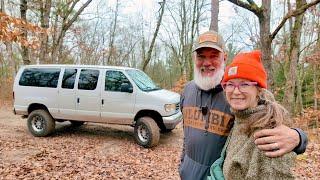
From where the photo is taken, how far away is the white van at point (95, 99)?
8.33 meters

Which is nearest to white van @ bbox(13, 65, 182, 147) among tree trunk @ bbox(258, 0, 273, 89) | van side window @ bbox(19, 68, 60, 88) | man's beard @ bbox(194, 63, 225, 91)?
van side window @ bbox(19, 68, 60, 88)

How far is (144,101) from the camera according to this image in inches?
329

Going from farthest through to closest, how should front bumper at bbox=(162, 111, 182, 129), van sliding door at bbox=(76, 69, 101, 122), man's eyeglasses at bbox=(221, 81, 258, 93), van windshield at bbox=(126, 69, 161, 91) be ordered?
van sliding door at bbox=(76, 69, 101, 122), van windshield at bbox=(126, 69, 161, 91), front bumper at bbox=(162, 111, 182, 129), man's eyeglasses at bbox=(221, 81, 258, 93)

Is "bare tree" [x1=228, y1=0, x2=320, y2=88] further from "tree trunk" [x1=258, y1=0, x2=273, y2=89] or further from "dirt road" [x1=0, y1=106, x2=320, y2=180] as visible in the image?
"dirt road" [x1=0, y1=106, x2=320, y2=180]

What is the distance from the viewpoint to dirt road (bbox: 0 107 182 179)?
6.51 metres

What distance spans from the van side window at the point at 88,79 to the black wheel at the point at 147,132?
1724 mm

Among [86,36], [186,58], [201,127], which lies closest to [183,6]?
[186,58]

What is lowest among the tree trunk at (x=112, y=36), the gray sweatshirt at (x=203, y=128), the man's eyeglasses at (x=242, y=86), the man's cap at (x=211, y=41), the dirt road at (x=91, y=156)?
the dirt road at (x=91, y=156)

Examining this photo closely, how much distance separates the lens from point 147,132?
323 inches

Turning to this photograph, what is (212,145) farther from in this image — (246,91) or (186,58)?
(186,58)

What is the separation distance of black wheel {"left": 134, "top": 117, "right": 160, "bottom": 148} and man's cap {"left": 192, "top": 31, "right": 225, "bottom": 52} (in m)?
5.77

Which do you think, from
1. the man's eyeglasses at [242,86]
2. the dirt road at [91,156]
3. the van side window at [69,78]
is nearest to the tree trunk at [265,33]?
the dirt road at [91,156]

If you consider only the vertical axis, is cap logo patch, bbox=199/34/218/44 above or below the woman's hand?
above

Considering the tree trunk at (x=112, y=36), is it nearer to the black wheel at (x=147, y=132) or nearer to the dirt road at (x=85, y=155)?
the dirt road at (x=85, y=155)
